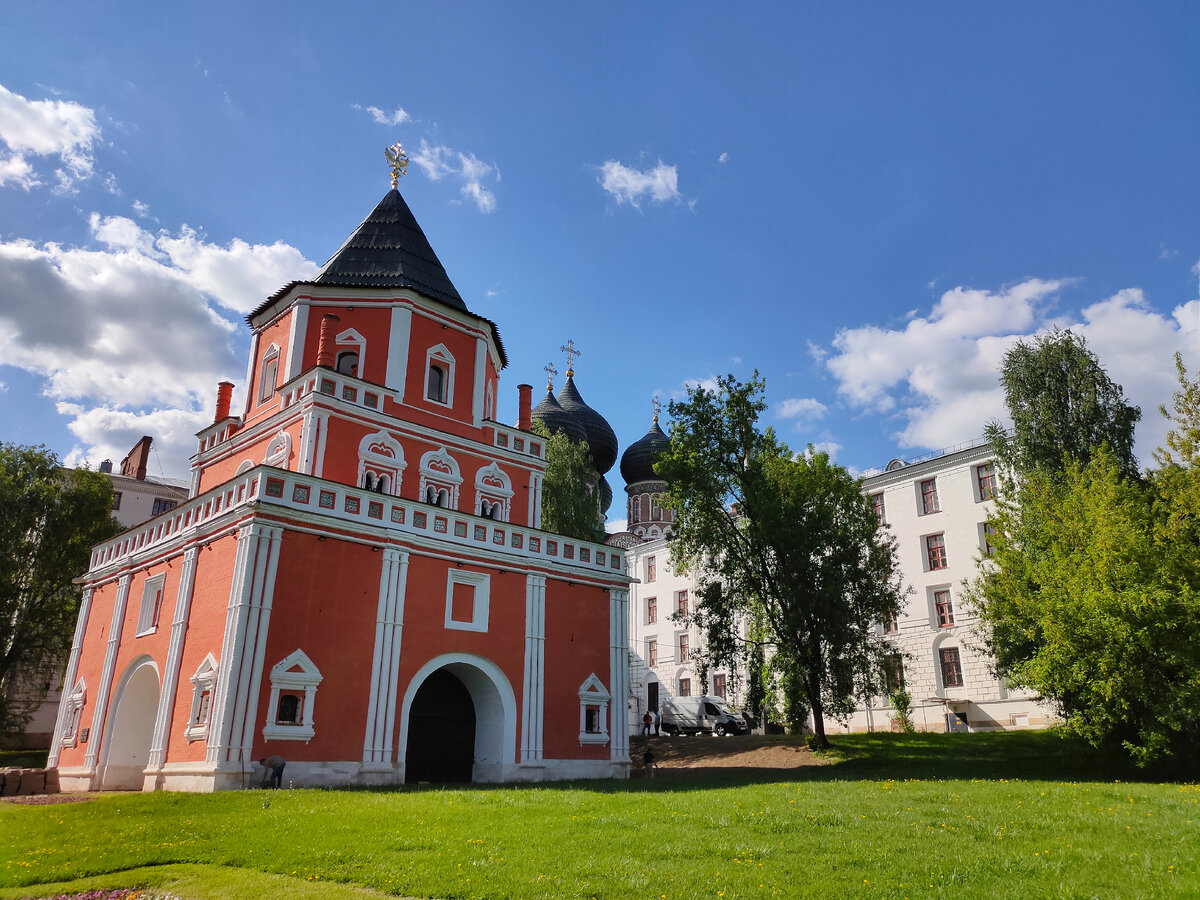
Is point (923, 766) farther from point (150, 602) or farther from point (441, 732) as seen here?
point (150, 602)

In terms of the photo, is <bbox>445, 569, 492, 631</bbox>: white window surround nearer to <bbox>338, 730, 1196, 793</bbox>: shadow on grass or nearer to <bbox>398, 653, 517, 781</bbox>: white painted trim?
<bbox>398, 653, 517, 781</bbox>: white painted trim

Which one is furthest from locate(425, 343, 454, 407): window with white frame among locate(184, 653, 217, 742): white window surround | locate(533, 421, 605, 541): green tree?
locate(184, 653, 217, 742): white window surround

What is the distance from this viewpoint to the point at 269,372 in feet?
75.7

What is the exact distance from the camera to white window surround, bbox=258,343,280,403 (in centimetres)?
2275

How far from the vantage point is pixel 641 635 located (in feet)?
144

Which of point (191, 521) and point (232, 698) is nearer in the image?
point (232, 698)

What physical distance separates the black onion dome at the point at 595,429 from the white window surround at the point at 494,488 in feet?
61.6

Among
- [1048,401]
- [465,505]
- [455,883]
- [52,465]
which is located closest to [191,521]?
[465,505]

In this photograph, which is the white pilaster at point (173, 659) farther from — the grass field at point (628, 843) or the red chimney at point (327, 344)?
the red chimney at point (327, 344)

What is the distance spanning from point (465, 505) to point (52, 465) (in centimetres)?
1972

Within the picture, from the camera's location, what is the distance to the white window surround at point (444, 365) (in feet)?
74.5

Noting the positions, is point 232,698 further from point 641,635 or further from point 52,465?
point 641,635

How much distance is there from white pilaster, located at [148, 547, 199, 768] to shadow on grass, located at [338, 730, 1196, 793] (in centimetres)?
462

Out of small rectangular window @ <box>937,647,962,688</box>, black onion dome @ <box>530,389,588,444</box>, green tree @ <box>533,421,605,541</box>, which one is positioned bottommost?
small rectangular window @ <box>937,647,962,688</box>
